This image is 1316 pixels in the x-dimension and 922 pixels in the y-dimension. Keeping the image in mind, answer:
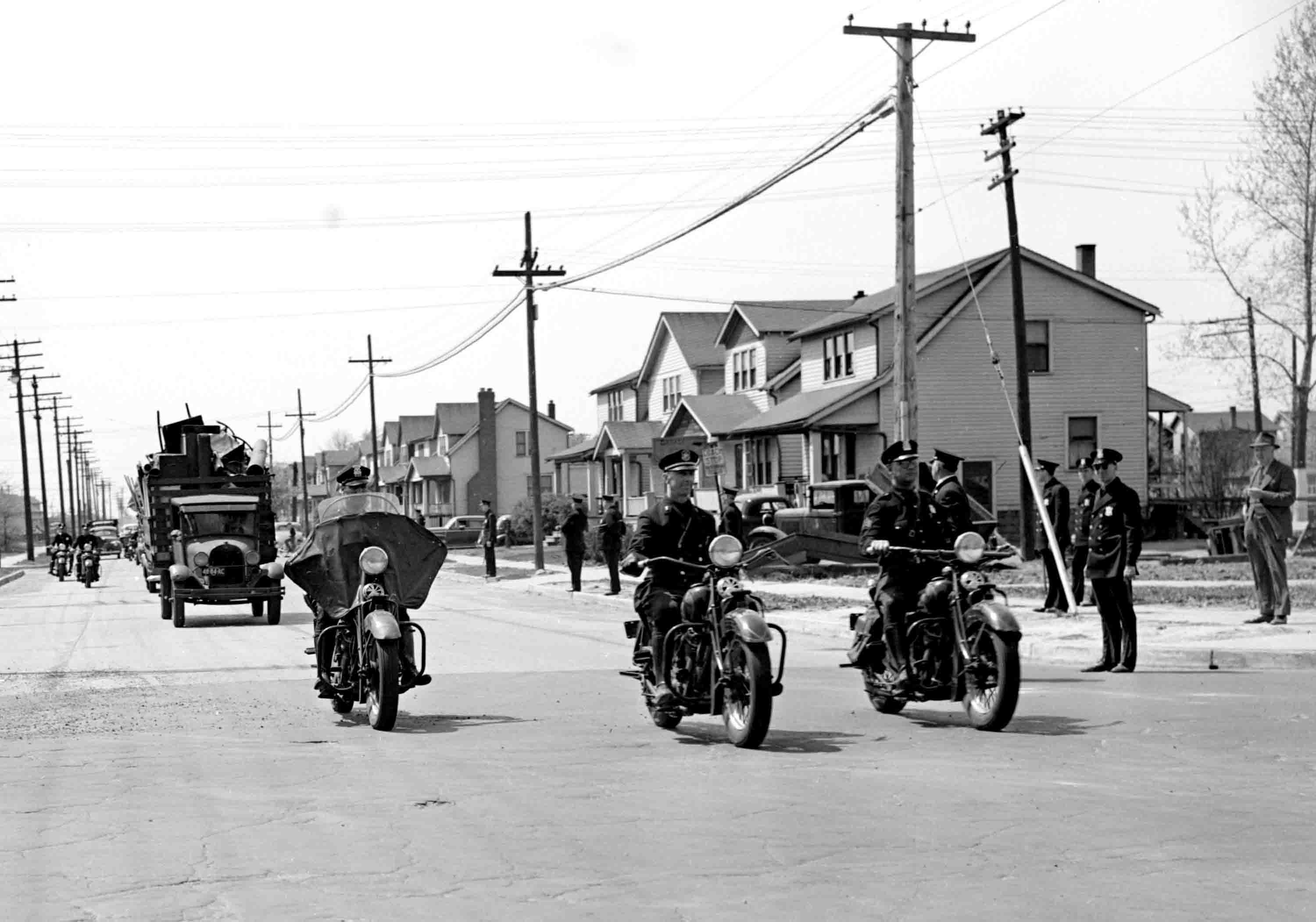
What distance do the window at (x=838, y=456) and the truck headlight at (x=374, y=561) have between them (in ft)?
125

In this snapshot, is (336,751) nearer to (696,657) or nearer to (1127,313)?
(696,657)

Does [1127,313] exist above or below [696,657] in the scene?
above

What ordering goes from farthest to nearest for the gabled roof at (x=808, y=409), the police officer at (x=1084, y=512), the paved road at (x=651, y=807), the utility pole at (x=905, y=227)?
the gabled roof at (x=808, y=409) → the utility pole at (x=905, y=227) → the police officer at (x=1084, y=512) → the paved road at (x=651, y=807)

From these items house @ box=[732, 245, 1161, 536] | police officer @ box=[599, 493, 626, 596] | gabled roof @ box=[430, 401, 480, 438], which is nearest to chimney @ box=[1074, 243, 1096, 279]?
house @ box=[732, 245, 1161, 536]

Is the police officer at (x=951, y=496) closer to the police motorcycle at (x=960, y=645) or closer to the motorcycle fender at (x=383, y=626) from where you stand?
the police motorcycle at (x=960, y=645)

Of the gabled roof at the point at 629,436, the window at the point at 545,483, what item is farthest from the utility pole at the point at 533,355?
the window at the point at 545,483

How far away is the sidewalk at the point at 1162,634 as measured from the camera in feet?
48.7

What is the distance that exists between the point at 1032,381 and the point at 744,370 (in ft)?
48.9

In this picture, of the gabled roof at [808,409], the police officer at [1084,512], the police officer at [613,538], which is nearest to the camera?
the police officer at [1084,512]

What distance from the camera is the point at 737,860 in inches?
264

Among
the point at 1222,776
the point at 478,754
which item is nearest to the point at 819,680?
the point at 478,754

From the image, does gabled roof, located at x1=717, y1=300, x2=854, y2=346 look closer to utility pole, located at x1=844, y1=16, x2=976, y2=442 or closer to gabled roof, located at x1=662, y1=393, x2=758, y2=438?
gabled roof, located at x1=662, y1=393, x2=758, y2=438

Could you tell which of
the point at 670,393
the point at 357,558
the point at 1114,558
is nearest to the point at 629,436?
the point at 670,393

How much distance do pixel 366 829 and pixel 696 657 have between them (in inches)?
131
